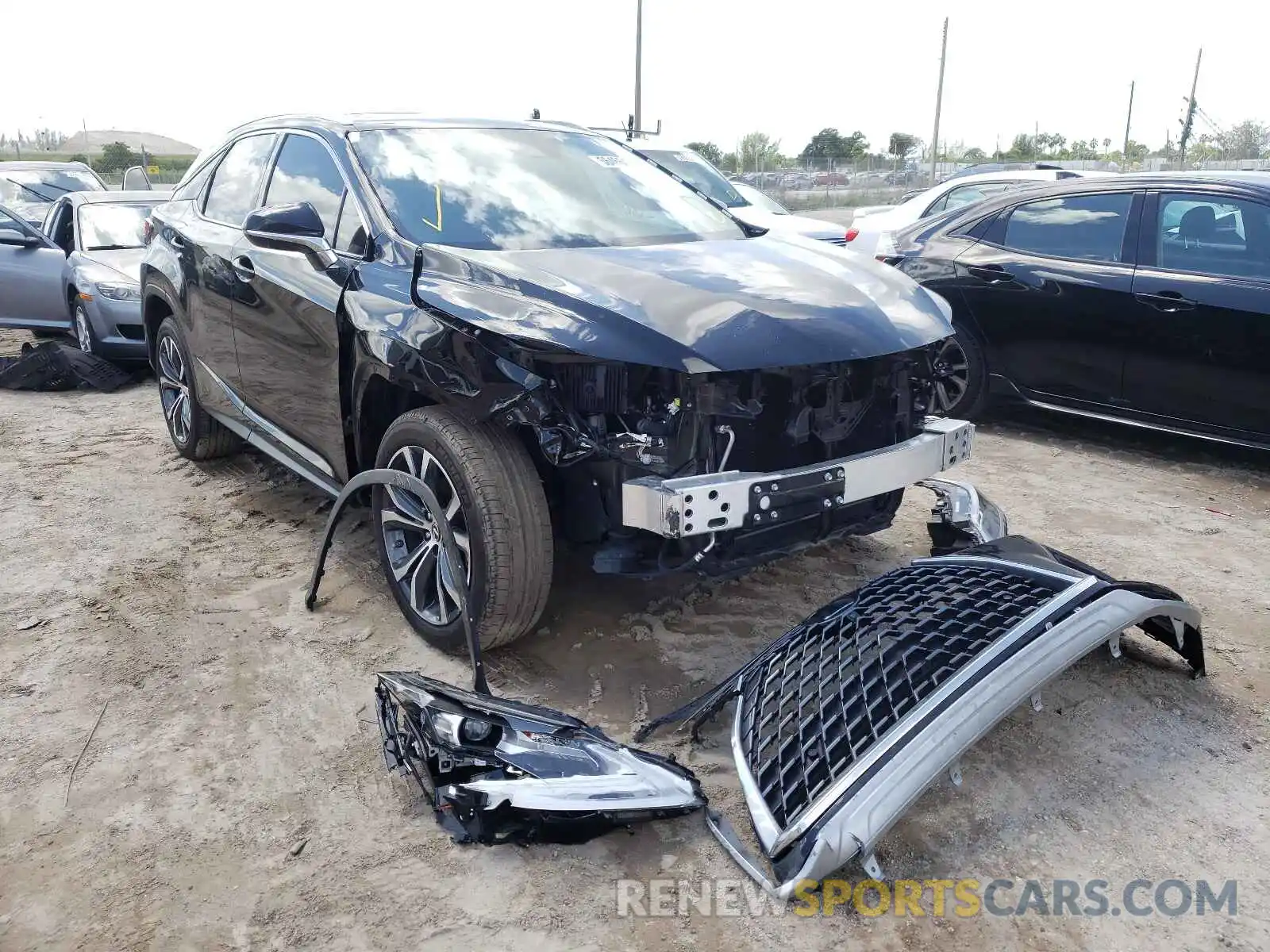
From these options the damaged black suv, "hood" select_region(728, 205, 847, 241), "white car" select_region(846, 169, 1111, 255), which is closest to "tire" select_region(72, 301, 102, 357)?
the damaged black suv

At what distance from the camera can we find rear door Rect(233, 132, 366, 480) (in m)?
3.61

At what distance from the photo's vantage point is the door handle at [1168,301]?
5016 millimetres

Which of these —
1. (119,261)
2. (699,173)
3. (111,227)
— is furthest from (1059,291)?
(111,227)

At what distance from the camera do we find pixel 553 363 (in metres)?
2.89

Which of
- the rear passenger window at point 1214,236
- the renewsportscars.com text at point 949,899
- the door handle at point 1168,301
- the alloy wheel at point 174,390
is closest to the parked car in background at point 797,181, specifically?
the rear passenger window at point 1214,236

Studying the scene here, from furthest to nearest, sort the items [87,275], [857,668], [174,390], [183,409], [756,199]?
[756,199] < [87,275] < [174,390] < [183,409] < [857,668]

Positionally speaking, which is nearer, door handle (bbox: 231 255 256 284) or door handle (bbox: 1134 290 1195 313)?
door handle (bbox: 231 255 256 284)

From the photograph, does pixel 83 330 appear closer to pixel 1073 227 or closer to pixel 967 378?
pixel 967 378

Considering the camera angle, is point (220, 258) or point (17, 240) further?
point (17, 240)

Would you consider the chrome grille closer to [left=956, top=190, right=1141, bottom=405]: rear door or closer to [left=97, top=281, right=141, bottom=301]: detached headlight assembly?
[left=956, top=190, right=1141, bottom=405]: rear door

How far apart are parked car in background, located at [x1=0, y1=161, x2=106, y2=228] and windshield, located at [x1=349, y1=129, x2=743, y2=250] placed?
11.1m

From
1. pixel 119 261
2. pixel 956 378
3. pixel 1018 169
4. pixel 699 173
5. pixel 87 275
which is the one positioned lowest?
pixel 956 378

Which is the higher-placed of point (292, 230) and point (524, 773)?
point (292, 230)

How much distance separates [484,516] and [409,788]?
0.81 m
